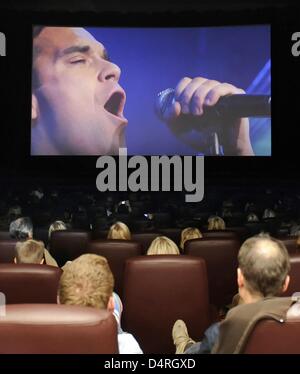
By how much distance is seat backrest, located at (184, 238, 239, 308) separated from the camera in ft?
13.1

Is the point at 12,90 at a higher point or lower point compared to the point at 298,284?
higher

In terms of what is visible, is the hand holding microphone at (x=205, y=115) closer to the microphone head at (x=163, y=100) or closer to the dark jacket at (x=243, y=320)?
the microphone head at (x=163, y=100)

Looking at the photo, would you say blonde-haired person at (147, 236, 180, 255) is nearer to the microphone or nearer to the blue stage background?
the blue stage background

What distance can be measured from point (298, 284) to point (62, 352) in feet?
5.81

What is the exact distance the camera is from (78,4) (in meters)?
12.1

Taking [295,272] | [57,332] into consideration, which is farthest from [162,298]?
[57,332]

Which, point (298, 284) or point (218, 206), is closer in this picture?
point (298, 284)

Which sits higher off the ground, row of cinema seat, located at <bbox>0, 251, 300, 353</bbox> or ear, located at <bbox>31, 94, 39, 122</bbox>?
ear, located at <bbox>31, 94, 39, 122</bbox>

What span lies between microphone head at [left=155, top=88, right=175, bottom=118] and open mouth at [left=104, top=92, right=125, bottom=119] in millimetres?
768

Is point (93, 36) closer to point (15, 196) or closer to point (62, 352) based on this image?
point (15, 196)

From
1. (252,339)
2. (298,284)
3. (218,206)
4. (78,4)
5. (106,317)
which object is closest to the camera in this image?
(106,317)

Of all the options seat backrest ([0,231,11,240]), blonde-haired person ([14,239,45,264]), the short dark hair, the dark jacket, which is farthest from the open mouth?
the dark jacket
